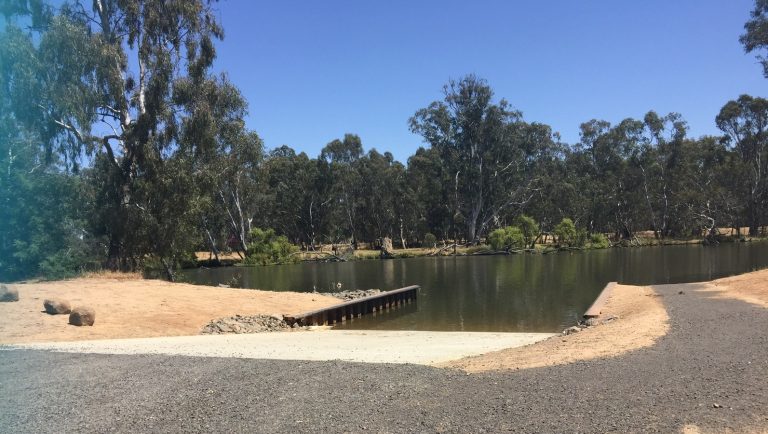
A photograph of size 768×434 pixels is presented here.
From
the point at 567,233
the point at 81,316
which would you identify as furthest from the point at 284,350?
the point at 567,233

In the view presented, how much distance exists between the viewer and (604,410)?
5438mm

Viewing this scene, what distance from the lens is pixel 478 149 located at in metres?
77.8

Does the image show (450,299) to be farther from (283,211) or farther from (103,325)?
(283,211)

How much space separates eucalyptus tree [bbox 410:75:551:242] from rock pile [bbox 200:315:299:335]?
195 ft

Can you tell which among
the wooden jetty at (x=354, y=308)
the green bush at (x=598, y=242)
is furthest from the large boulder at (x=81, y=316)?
the green bush at (x=598, y=242)

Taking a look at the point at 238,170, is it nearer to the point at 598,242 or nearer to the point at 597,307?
the point at 597,307

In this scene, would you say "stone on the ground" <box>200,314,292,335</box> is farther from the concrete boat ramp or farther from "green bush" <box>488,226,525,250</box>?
"green bush" <box>488,226,525,250</box>

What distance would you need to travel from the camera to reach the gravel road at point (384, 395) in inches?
207

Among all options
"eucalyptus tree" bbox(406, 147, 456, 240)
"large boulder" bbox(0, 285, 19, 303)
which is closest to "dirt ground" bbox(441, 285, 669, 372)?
"large boulder" bbox(0, 285, 19, 303)

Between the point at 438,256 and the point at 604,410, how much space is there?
6276 cm

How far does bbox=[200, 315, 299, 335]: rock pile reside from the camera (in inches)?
649

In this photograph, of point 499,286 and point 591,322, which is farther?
point 499,286

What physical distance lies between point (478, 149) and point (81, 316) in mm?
68754

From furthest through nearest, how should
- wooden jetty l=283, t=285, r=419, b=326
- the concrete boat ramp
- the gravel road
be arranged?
wooden jetty l=283, t=285, r=419, b=326
the concrete boat ramp
the gravel road
